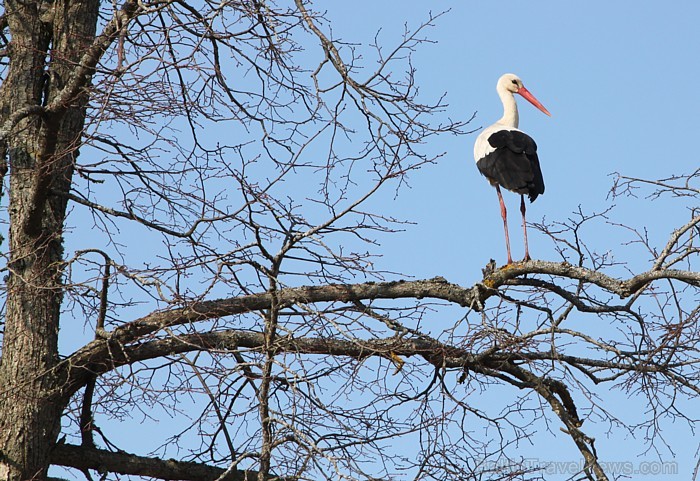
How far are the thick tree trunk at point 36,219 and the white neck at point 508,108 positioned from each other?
15.9 ft

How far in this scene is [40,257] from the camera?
6547 mm

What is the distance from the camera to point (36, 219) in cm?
656

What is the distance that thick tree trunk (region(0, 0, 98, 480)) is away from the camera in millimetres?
6277

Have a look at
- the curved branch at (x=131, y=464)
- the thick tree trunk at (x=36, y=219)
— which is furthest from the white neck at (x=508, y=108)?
the curved branch at (x=131, y=464)

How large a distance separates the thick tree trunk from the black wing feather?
3646 millimetres

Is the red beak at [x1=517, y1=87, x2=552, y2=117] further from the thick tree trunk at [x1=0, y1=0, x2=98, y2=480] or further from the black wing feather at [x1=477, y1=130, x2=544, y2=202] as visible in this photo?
the thick tree trunk at [x1=0, y1=0, x2=98, y2=480]

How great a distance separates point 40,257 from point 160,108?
5.13 ft

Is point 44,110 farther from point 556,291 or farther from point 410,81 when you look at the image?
point 556,291

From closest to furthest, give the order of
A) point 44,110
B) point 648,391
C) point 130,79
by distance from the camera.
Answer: point 130,79 → point 648,391 → point 44,110

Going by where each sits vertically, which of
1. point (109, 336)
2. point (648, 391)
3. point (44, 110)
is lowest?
point (648, 391)

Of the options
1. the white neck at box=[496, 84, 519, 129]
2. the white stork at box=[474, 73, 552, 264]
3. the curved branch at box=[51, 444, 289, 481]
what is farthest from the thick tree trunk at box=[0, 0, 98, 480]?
the white neck at box=[496, 84, 519, 129]

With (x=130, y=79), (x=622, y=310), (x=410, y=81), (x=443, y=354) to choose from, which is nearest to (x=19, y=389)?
(x=130, y=79)

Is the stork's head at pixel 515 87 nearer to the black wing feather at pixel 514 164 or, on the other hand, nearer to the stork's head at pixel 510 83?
the stork's head at pixel 510 83

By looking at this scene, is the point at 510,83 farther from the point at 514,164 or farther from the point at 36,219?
the point at 36,219
